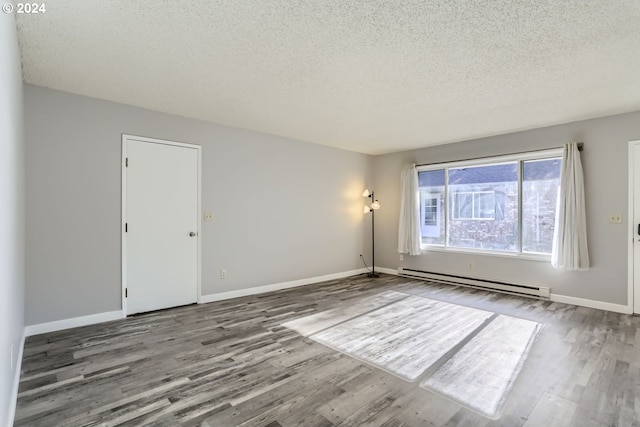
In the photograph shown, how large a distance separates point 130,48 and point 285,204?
10.5 ft

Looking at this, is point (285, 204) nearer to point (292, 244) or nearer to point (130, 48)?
point (292, 244)

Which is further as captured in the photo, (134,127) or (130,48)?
(134,127)

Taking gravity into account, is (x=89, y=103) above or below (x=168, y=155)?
above

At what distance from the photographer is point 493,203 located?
5.31 m

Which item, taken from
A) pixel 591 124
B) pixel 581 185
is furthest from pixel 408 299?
pixel 591 124

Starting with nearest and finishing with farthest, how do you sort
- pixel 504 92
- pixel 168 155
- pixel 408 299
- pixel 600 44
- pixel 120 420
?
pixel 120 420
pixel 600 44
pixel 504 92
pixel 168 155
pixel 408 299

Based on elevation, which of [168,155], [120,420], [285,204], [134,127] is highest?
[134,127]

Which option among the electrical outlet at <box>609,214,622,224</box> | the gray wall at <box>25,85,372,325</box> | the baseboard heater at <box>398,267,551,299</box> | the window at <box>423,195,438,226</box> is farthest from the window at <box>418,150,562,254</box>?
the gray wall at <box>25,85,372,325</box>

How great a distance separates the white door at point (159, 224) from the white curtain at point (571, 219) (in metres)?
5.03

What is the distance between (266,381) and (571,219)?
14.5ft

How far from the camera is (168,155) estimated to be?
414 cm

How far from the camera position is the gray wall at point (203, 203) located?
10.9 feet

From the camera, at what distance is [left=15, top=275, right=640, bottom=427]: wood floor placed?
195 centimetres
